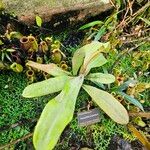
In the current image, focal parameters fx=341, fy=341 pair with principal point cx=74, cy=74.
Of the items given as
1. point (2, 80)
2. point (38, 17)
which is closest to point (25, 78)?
point (2, 80)

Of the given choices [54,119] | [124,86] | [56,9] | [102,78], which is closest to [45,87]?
[54,119]

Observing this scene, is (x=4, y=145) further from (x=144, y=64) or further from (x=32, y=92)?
(x=144, y=64)

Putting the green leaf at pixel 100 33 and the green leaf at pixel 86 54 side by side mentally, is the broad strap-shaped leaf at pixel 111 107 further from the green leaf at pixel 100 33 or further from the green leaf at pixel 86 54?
the green leaf at pixel 100 33

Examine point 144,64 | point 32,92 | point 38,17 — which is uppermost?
point 38,17

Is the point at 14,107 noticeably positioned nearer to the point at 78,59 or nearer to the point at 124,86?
the point at 78,59

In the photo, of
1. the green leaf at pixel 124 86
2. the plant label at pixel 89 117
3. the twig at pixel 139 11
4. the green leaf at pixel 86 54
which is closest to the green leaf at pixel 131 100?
the green leaf at pixel 124 86

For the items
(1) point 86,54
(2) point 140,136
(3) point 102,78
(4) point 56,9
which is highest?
(4) point 56,9
